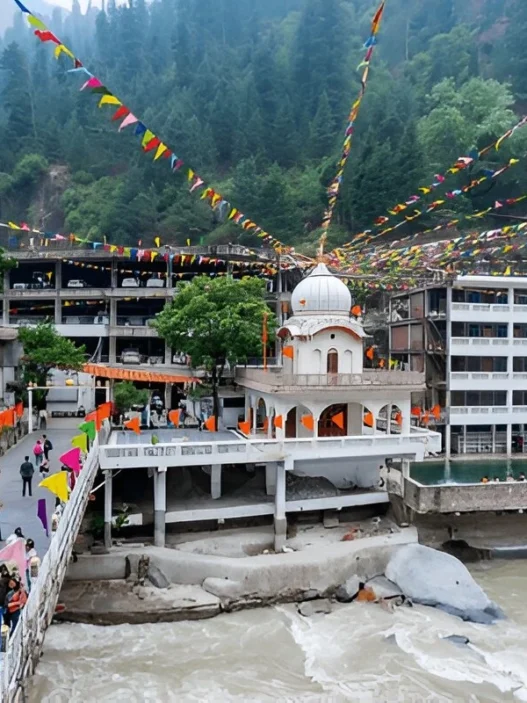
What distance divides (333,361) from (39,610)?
620 inches

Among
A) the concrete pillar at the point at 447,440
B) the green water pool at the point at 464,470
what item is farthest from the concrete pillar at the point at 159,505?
the concrete pillar at the point at 447,440

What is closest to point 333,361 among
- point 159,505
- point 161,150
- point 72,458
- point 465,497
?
point 465,497

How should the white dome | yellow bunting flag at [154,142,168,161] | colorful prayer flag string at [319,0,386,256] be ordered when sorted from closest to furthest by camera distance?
colorful prayer flag string at [319,0,386,256] < yellow bunting flag at [154,142,168,161] < the white dome

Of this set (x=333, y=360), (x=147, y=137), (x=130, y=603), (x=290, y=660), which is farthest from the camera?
(x=333, y=360)

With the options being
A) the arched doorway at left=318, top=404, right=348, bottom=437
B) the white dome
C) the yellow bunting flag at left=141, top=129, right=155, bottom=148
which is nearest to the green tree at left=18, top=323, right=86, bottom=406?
the white dome

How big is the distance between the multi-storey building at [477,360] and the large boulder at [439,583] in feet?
63.4

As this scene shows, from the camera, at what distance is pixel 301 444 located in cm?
2197

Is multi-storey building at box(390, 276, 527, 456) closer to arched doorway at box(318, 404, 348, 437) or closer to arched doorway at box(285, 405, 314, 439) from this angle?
arched doorway at box(318, 404, 348, 437)

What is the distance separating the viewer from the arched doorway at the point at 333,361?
80.7 feet

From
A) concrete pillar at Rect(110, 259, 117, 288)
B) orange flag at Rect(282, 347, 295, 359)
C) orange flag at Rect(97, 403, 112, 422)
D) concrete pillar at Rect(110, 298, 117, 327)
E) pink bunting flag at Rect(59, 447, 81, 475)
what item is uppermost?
concrete pillar at Rect(110, 259, 117, 288)

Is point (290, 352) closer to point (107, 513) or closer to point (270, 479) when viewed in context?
point (270, 479)

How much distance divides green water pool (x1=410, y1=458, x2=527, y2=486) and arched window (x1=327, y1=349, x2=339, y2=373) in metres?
10.8

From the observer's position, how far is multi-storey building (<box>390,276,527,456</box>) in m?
38.0

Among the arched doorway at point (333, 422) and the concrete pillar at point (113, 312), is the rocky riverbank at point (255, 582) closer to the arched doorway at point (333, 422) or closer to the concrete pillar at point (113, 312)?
the arched doorway at point (333, 422)
